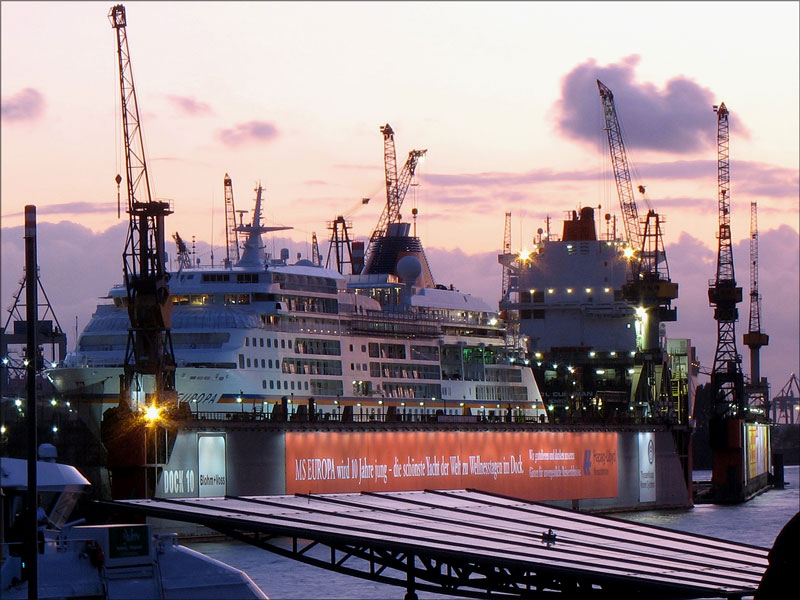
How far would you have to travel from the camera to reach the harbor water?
46844 mm

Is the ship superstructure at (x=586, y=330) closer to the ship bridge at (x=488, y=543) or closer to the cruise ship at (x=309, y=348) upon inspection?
the cruise ship at (x=309, y=348)

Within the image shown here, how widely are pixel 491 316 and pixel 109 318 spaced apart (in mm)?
31109

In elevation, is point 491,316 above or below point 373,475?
above

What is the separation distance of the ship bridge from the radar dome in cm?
6333

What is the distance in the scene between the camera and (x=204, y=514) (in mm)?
24828

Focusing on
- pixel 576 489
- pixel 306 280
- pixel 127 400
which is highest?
pixel 306 280

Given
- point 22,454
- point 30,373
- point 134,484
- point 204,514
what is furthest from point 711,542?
point 22,454

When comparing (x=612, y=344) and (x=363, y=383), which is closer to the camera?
(x=363, y=383)

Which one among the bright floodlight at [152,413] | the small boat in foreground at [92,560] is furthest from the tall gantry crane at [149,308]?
the small boat in foreground at [92,560]

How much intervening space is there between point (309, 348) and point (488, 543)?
51819 millimetres

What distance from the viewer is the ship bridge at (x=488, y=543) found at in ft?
80.5

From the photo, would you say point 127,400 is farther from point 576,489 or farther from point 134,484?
point 576,489

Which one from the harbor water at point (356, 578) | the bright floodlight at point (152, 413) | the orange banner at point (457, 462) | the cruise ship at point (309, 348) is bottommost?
the harbor water at point (356, 578)

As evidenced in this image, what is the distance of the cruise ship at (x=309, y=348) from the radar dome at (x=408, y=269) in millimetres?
89
